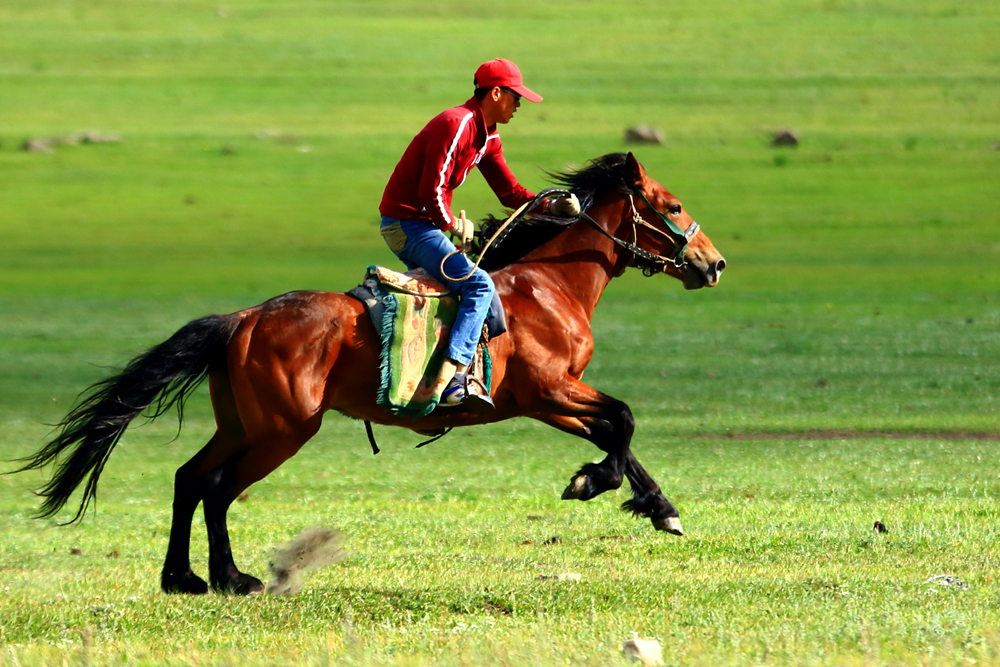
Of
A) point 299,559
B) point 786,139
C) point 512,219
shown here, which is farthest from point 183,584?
point 786,139

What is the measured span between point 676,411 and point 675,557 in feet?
25.7

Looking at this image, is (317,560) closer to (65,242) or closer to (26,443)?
(26,443)

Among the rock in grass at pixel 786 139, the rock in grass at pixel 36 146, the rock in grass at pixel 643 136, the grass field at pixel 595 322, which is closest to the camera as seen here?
the grass field at pixel 595 322

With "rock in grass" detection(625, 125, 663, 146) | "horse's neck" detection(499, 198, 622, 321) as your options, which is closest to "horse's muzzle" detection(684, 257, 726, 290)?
"horse's neck" detection(499, 198, 622, 321)

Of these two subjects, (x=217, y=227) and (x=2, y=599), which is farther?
(x=217, y=227)

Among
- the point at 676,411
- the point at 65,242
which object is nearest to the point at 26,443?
the point at 676,411

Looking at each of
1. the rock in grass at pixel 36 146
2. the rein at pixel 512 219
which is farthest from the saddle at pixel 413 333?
the rock in grass at pixel 36 146

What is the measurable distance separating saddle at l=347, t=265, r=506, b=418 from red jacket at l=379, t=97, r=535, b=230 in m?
0.38

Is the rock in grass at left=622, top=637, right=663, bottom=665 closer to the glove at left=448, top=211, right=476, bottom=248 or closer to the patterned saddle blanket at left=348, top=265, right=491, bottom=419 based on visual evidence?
the patterned saddle blanket at left=348, top=265, right=491, bottom=419

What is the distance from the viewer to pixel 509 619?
22.4 feet

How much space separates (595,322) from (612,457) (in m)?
15.9

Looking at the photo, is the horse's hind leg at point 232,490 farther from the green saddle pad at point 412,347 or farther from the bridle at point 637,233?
the bridle at point 637,233

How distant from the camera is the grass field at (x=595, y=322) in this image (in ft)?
22.9

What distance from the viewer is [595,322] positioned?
78.7 feet
